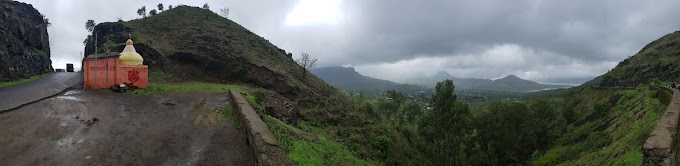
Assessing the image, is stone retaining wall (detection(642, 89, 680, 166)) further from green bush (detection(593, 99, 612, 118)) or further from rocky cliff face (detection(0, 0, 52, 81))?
rocky cliff face (detection(0, 0, 52, 81))

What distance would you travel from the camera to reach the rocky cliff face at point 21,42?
27.4 m

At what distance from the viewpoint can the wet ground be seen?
9.63 meters

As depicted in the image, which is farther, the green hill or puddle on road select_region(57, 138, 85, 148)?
the green hill

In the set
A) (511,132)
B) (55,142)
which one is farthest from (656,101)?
(55,142)

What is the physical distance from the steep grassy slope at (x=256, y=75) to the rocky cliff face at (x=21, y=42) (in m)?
4.76

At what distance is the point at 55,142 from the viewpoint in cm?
1057

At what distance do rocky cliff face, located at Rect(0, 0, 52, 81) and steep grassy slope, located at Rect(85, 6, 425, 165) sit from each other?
187 inches

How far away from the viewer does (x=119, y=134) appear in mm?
11555

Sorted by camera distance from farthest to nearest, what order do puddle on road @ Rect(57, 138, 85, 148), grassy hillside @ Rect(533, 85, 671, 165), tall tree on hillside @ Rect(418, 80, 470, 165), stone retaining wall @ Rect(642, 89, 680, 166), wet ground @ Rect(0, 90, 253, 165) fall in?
tall tree on hillside @ Rect(418, 80, 470, 165) < grassy hillside @ Rect(533, 85, 671, 165) < puddle on road @ Rect(57, 138, 85, 148) < wet ground @ Rect(0, 90, 253, 165) < stone retaining wall @ Rect(642, 89, 680, 166)

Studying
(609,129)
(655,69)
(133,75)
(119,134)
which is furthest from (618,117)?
(133,75)

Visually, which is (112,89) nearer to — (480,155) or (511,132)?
(480,155)

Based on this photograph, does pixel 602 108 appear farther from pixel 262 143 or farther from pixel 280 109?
pixel 262 143

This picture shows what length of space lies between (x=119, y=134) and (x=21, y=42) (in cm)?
2940

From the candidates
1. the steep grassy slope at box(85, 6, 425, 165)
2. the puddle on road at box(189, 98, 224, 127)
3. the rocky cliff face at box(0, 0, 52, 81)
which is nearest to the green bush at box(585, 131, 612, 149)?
the steep grassy slope at box(85, 6, 425, 165)
